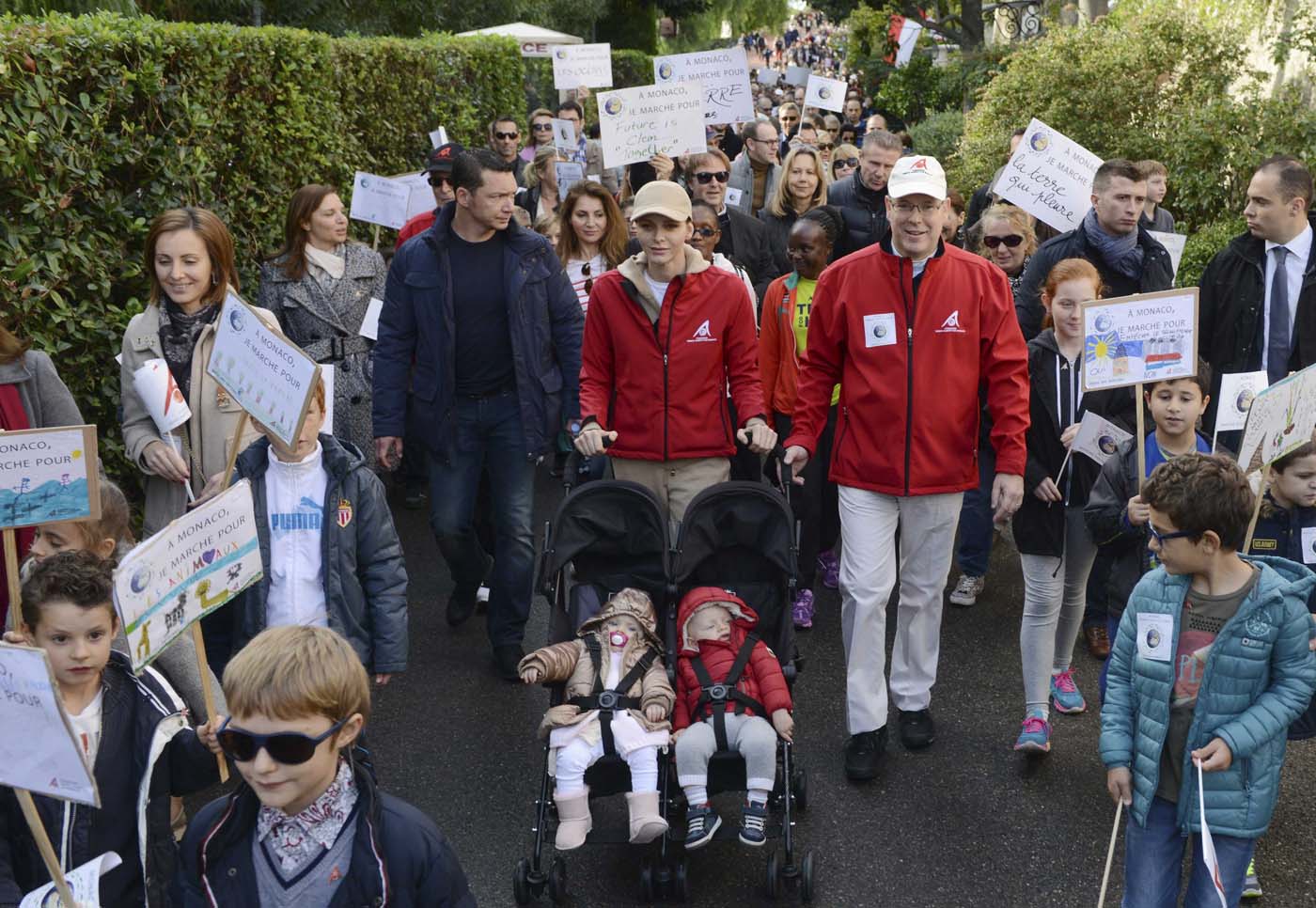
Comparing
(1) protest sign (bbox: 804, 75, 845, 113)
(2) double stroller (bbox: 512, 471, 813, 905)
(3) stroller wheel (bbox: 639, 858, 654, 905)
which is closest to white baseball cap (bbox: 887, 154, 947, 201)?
(2) double stroller (bbox: 512, 471, 813, 905)

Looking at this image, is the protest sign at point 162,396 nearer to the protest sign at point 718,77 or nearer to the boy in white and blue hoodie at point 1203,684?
the boy in white and blue hoodie at point 1203,684

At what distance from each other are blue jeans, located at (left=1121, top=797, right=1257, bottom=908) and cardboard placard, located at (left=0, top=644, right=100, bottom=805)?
9.08 feet

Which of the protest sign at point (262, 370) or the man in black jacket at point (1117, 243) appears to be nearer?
the protest sign at point (262, 370)

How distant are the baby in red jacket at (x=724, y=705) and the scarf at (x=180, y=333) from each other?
228 cm

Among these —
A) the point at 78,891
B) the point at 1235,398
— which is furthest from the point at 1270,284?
the point at 78,891

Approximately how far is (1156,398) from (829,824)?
2.00 m

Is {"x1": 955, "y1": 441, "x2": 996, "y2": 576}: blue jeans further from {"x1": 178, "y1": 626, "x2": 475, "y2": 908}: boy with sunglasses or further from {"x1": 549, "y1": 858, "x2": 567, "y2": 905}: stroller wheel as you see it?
{"x1": 178, "y1": 626, "x2": 475, "y2": 908}: boy with sunglasses

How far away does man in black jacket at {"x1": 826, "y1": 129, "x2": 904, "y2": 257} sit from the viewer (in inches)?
341

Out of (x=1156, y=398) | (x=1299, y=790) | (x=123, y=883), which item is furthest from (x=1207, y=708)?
(x=123, y=883)

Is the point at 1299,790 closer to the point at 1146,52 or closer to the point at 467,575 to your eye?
the point at 467,575

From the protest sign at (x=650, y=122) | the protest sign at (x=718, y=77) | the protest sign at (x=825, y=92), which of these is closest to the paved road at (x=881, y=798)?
the protest sign at (x=650, y=122)

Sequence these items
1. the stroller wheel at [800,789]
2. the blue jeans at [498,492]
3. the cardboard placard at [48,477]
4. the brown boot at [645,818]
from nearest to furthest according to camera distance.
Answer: the cardboard placard at [48,477]
the brown boot at [645,818]
the stroller wheel at [800,789]
the blue jeans at [498,492]

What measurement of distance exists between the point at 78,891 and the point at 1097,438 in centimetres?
398

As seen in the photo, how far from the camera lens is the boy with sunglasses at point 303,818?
273cm
